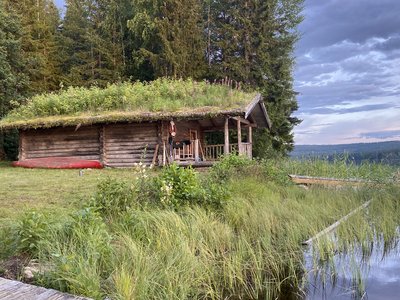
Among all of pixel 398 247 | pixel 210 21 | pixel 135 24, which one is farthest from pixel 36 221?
pixel 210 21

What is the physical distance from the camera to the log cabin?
15.3m

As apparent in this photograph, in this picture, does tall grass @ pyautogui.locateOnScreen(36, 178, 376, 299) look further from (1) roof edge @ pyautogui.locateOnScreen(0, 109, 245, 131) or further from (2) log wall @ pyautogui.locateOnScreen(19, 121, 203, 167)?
(2) log wall @ pyautogui.locateOnScreen(19, 121, 203, 167)

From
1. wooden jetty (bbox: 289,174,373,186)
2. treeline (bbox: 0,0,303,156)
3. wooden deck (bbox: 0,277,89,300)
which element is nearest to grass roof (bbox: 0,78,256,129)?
wooden jetty (bbox: 289,174,373,186)

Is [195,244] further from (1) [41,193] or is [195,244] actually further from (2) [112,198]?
(1) [41,193]

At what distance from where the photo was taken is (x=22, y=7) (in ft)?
91.9

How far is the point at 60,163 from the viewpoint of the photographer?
16.3 meters

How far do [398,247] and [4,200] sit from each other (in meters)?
7.72

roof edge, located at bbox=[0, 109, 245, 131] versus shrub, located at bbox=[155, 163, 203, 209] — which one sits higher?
roof edge, located at bbox=[0, 109, 245, 131]

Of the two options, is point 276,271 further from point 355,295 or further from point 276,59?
point 276,59

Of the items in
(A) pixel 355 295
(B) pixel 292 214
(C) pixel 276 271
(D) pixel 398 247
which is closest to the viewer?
(A) pixel 355 295

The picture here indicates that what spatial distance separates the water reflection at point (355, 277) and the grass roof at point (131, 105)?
9576 mm

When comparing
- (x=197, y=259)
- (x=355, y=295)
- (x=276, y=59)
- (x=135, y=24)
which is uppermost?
(x=135, y=24)

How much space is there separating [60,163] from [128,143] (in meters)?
3.12

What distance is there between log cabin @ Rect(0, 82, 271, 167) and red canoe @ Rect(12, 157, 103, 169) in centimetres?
37
